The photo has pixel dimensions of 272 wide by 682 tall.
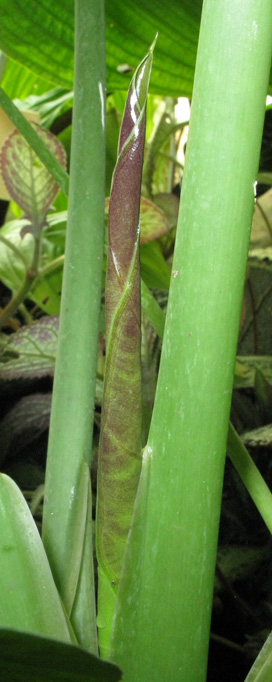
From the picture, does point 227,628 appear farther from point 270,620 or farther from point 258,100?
point 258,100

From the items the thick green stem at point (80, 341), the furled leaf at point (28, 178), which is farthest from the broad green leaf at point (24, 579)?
the furled leaf at point (28, 178)

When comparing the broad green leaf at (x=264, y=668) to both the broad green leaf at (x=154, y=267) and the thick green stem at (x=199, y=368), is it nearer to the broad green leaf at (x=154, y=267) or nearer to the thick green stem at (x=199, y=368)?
the thick green stem at (x=199, y=368)

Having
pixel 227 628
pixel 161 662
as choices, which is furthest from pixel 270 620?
pixel 161 662

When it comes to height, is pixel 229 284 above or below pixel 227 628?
above

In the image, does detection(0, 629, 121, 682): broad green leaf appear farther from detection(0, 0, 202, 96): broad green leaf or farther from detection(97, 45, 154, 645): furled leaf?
detection(0, 0, 202, 96): broad green leaf

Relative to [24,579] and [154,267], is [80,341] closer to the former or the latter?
[24,579]

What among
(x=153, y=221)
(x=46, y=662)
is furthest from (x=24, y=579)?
(x=153, y=221)
